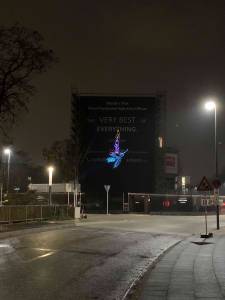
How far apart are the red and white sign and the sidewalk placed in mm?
97144

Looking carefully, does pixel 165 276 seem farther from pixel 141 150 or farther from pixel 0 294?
pixel 141 150

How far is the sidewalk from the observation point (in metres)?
10.9

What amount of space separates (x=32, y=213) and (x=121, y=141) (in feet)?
186

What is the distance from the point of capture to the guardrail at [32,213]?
3456 centimetres

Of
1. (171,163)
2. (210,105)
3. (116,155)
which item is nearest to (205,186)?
(210,105)

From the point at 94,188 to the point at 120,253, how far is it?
74036 millimetres

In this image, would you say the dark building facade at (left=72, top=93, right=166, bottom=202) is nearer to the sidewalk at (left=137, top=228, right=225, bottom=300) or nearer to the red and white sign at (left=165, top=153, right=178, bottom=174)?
the red and white sign at (left=165, top=153, right=178, bottom=174)

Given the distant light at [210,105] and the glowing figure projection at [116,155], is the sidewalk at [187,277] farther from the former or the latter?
the glowing figure projection at [116,155]

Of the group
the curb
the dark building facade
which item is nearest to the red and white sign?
the dark building facade

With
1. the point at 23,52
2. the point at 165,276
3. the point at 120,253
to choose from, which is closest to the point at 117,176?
the point at 23,52

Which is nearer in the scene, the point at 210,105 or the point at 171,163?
the point at 210,105

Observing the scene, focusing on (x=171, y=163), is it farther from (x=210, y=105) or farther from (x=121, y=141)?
(x=210, y=105)

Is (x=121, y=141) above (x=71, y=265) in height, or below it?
above

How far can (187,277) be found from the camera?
1330cm
